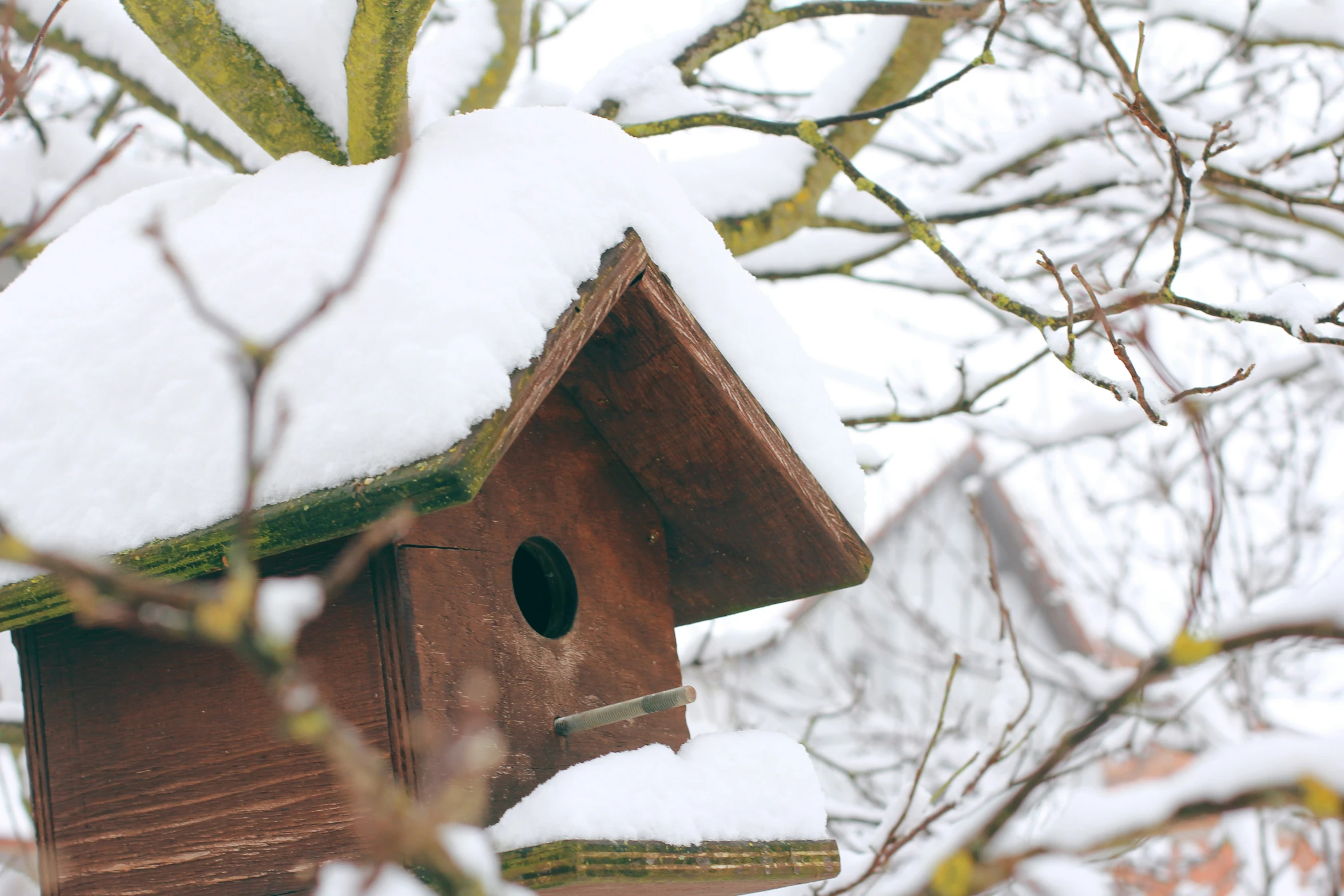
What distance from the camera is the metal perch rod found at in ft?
5.14

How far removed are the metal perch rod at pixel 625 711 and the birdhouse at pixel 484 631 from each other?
0.03 m

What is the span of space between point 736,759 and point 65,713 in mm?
988

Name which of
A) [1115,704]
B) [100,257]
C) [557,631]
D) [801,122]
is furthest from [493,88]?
A: [1115,704]

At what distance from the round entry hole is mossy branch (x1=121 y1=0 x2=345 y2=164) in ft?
2.30

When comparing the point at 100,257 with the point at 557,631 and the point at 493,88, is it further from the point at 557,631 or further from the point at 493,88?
the point at 493,88

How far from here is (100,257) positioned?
5.88 feet

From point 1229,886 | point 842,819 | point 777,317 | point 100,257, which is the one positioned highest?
point 100,257

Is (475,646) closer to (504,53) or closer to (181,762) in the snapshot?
(181,762)

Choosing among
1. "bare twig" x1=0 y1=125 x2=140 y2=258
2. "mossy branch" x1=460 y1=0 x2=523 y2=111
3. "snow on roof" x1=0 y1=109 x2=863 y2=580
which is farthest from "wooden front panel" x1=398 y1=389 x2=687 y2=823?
"mossy branch" x1=460 y1=0 x2=523 y2=111

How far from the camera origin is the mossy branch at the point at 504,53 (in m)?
3.34

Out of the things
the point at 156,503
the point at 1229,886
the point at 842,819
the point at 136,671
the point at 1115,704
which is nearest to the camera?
the point at 1115,704

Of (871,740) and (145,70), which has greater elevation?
(145,70)

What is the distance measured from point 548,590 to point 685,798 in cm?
43

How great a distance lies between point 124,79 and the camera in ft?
9.73
